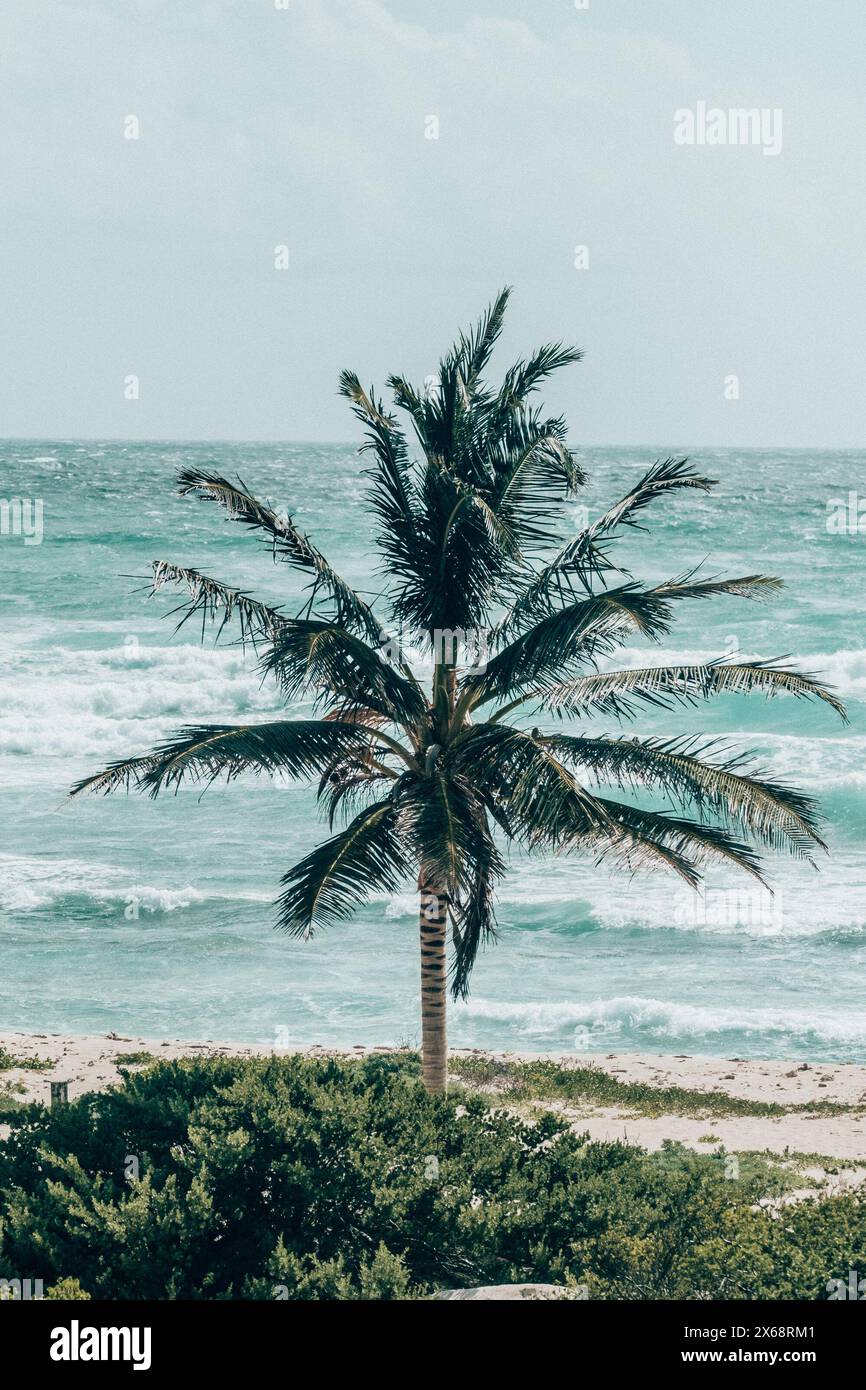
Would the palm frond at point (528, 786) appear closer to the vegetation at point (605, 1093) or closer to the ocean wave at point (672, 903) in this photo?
the vegetation at point (605, 1093)

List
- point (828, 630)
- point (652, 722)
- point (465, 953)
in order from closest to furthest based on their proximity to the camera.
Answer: point (465, 953), point (652, 722), point (828, 630)

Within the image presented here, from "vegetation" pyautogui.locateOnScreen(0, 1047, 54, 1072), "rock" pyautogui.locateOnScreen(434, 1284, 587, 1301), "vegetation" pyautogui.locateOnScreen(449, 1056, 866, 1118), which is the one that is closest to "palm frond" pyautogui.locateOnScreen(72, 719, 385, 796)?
"rock" pyautogui.locateOnScreen(434, 1284, 587, 1301)

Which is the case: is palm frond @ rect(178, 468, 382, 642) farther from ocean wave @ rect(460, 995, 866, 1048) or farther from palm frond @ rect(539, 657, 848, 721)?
ocean wave @ rect(460, 995, 866, 1048)

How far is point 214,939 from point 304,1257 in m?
21.4

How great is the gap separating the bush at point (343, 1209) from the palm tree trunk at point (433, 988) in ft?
7.23

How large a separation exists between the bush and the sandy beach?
440 cm

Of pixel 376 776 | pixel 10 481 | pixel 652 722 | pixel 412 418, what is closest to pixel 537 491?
pixel 412 418

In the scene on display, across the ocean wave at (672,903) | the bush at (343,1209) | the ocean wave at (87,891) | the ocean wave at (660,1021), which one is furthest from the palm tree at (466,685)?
the ocean wave at (87,891)

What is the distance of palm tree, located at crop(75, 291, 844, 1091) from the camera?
558 inches

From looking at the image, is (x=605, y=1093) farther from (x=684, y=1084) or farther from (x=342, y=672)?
(x=342, y=672)

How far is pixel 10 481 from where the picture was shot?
3765 inches

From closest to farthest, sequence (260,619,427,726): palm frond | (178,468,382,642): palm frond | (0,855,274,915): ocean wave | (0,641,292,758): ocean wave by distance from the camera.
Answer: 1. (178,468,382,642): palm frond
2. (260,619,427,726): palm frond
3. (0,855,274,915): ocean wave
4. (0,641,292,758): ocean wave

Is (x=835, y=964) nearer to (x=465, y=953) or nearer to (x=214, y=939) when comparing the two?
(x=214, y=939)

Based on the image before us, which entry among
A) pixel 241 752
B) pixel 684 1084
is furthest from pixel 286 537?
pixel 684 1084
